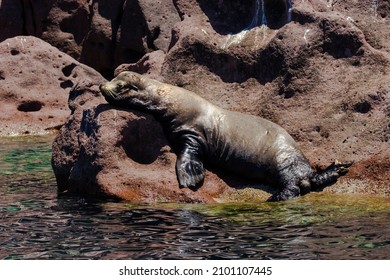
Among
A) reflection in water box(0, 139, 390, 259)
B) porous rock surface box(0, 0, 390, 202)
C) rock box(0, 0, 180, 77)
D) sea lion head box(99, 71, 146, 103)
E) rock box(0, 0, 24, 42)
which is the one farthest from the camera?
rock box(0, 0, 24, 42)

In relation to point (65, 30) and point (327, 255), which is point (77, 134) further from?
point (65, 30)

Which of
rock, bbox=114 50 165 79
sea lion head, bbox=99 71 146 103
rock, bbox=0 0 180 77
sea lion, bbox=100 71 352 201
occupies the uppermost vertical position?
rock, bbox=0 0 180 77

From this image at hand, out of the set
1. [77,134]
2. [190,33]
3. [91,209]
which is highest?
[190,33]

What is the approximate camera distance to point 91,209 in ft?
24.6

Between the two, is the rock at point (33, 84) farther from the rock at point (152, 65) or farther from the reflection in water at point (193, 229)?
the reflection in water at point (193, 229)

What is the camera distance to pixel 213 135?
335 inches

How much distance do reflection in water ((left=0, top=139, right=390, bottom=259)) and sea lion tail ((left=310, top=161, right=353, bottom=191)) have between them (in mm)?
179

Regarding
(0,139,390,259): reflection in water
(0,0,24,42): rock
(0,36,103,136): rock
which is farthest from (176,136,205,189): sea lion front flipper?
(0,0,24,42): rock

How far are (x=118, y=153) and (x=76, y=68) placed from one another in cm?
808

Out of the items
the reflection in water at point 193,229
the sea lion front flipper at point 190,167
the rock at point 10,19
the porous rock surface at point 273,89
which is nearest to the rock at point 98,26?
the rock at point 10,19

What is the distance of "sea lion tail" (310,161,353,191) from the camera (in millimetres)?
8008

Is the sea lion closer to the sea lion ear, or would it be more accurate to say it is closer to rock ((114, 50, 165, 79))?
the sea lion ear

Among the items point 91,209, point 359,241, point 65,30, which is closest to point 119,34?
point 65,30
